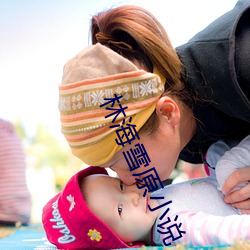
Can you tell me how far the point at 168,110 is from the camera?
0.86 m

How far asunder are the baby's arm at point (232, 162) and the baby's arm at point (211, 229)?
14 centimetres

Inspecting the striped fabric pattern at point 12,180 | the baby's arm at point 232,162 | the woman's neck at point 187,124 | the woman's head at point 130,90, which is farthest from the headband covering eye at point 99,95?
the striped fabric pattern at point 12,180

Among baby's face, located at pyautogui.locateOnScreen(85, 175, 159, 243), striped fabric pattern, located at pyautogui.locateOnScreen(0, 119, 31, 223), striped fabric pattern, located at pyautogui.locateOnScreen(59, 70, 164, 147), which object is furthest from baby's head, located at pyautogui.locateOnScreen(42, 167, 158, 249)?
striped fabric pattern, located at pyautogui.locateOnScreen(0, 119, 31, 223)

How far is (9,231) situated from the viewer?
1.31 meters

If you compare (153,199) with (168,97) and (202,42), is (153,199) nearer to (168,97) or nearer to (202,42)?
(168,97)

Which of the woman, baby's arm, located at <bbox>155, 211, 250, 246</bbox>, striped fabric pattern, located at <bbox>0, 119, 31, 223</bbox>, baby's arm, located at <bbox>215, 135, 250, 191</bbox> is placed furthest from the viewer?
striped fabric pattern, located at <bbox>0, 119, 31, 223</bbox>

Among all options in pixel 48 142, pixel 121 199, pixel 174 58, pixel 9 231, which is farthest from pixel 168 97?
pixel 48 142

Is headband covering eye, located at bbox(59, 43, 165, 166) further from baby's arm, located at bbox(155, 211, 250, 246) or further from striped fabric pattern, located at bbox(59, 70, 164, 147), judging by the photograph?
baby's arm, located at bbox(155, 211, 250, 246)

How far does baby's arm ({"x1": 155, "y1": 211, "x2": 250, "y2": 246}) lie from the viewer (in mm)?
708

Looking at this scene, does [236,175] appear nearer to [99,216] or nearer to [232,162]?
[232,162]

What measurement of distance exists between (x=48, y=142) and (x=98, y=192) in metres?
1.93

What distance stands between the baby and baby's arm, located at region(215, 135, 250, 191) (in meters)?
0.04

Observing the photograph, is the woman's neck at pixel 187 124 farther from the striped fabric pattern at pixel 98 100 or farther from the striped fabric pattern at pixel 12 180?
the striped fabric pattern at pixel 12 180

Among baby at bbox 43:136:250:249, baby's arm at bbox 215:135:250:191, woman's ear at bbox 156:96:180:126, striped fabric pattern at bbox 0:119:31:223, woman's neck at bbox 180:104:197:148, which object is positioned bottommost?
striped fabric pattern at bbox 0:119:31:223
